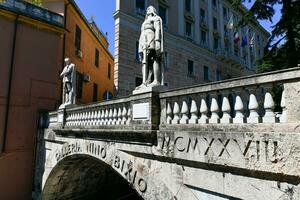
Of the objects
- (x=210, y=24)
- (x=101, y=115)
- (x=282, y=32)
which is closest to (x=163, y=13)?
(x=210, y=24)

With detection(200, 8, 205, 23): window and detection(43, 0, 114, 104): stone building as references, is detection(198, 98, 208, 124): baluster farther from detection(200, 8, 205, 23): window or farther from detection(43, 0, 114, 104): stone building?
detection(200, 8, 205, 23): window

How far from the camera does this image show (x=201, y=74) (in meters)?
22.3

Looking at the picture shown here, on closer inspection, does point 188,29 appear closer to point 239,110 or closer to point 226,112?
point 226,112

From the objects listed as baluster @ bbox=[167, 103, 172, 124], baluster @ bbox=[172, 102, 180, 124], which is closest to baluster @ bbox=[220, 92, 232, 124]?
baluster @ bbox=[172, 102, 180, 124]

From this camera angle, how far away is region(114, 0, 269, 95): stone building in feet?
53.4

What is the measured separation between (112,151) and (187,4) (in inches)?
742

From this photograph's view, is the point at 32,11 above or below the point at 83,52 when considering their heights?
above

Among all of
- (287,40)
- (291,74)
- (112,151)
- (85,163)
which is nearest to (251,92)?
(291,74)

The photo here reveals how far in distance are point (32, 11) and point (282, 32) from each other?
1132 cm

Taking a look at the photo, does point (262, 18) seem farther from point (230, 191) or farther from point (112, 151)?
point (230, 191)

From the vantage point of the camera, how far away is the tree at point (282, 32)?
947 centimetres

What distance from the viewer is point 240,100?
371cm

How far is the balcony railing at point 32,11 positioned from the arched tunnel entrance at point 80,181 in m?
7.32

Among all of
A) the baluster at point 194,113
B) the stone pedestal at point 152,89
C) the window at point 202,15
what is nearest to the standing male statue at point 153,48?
the stone pedestal at point 152,89
